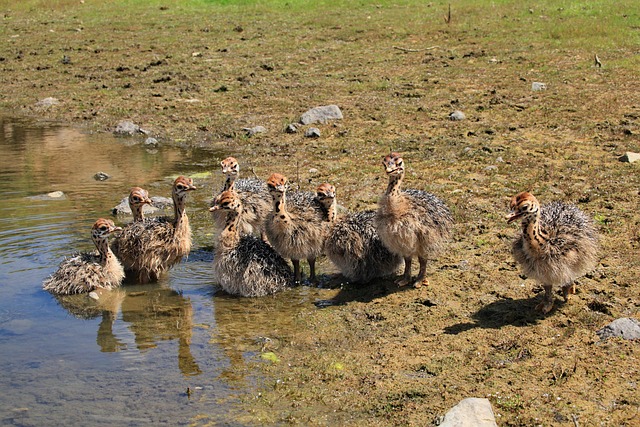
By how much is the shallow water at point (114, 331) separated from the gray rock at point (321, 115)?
3.47 metres

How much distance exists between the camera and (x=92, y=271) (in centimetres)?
960

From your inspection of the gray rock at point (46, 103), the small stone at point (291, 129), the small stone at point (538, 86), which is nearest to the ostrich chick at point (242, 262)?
the small stone at point (291, 129)

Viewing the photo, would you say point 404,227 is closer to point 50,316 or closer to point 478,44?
point 50,316

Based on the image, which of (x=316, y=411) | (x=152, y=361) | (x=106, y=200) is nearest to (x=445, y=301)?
(x=316, y=411)

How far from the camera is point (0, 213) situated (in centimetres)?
1249

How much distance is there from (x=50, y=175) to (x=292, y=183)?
15.2 ft

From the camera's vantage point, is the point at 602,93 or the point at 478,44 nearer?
the point at 602,93

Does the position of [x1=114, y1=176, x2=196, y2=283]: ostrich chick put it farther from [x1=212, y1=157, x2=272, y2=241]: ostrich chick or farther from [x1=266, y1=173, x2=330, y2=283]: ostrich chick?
[x1=266, y1=173, x2=330, y2=283]: ostrich chick

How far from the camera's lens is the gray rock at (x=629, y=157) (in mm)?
12867

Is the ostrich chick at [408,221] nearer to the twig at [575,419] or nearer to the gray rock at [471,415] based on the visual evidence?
the gray rock at [471,415]

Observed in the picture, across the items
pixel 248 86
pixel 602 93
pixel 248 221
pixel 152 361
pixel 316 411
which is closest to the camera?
pixel 316 411

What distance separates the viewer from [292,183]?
13.3m

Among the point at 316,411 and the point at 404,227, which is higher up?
the point at 404,227

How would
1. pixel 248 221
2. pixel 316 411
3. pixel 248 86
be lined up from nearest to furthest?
pixel 316 411
pixel 248 221
pixel 248 86
